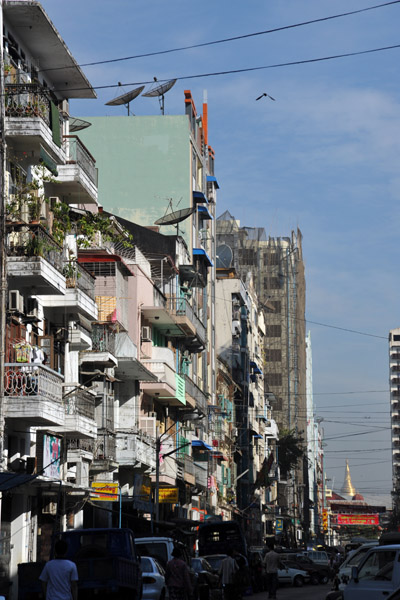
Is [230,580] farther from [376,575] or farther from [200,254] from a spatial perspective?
[200,254]

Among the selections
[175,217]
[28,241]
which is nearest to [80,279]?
[28,241]

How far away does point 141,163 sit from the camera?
59.9 m

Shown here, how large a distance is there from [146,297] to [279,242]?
307 feet

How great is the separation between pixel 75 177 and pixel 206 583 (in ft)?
38.1

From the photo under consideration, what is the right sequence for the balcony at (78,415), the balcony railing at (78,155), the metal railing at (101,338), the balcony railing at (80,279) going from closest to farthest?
the balcony at (78,415) → the balcony railing at (80,279) → the balcony railing at (78,155) → the metal railing at (101,338)

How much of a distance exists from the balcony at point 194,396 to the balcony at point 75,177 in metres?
20.9

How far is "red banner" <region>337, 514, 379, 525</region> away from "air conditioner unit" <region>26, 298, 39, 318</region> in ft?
504

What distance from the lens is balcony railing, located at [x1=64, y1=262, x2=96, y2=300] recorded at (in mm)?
30750

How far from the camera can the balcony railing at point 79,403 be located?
A: 30328 millimetres


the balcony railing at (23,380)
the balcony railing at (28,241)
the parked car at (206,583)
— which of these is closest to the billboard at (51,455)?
the balcony railing at (23,380)

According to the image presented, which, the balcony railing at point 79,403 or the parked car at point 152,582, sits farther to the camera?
the balcony railing at point 79,403

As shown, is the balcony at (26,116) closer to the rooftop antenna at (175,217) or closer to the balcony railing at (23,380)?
the balcony railing at (23,380)

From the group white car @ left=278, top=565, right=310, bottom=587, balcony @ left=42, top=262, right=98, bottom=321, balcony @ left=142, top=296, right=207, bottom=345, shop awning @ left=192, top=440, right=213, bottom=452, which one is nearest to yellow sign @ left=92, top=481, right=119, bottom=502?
balcony @ left=42, top=262, right=98, bottom=321

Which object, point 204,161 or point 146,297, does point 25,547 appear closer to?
point 146,297
